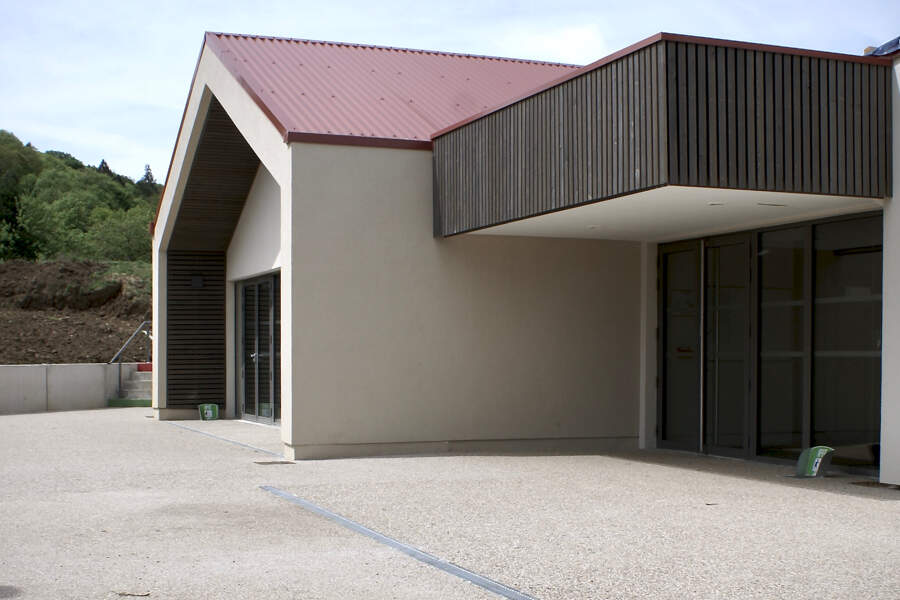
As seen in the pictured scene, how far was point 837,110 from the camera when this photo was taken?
8.81m

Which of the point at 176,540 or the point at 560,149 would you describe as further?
Result: the point at 560,149

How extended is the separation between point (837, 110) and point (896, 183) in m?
0.85

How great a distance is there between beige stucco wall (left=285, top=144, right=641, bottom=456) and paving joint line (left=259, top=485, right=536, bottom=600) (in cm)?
320

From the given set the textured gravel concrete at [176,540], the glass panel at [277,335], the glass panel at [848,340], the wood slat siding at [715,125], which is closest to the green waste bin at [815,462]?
the glass panel at [848,340]

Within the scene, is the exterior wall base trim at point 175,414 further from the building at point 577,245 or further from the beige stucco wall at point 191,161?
the building at point 577,245

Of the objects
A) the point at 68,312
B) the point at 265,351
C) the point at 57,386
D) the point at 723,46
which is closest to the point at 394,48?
the point at 265,351

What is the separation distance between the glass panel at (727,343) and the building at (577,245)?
3cm

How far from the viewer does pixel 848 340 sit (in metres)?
9.86

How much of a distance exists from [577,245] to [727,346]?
2.35 meters

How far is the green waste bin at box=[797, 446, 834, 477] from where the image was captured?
9.70 metres

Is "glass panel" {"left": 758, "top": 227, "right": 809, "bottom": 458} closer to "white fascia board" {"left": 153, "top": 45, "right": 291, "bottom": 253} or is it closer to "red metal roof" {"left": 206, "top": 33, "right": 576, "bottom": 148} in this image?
"red metal roof" {"left": 206, "top": 33, "right": 576, "bottom": 148}

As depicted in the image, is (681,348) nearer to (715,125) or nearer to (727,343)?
(727,343)

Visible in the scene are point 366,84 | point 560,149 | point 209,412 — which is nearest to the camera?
point 560,149

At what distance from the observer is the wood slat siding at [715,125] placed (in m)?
8.19
